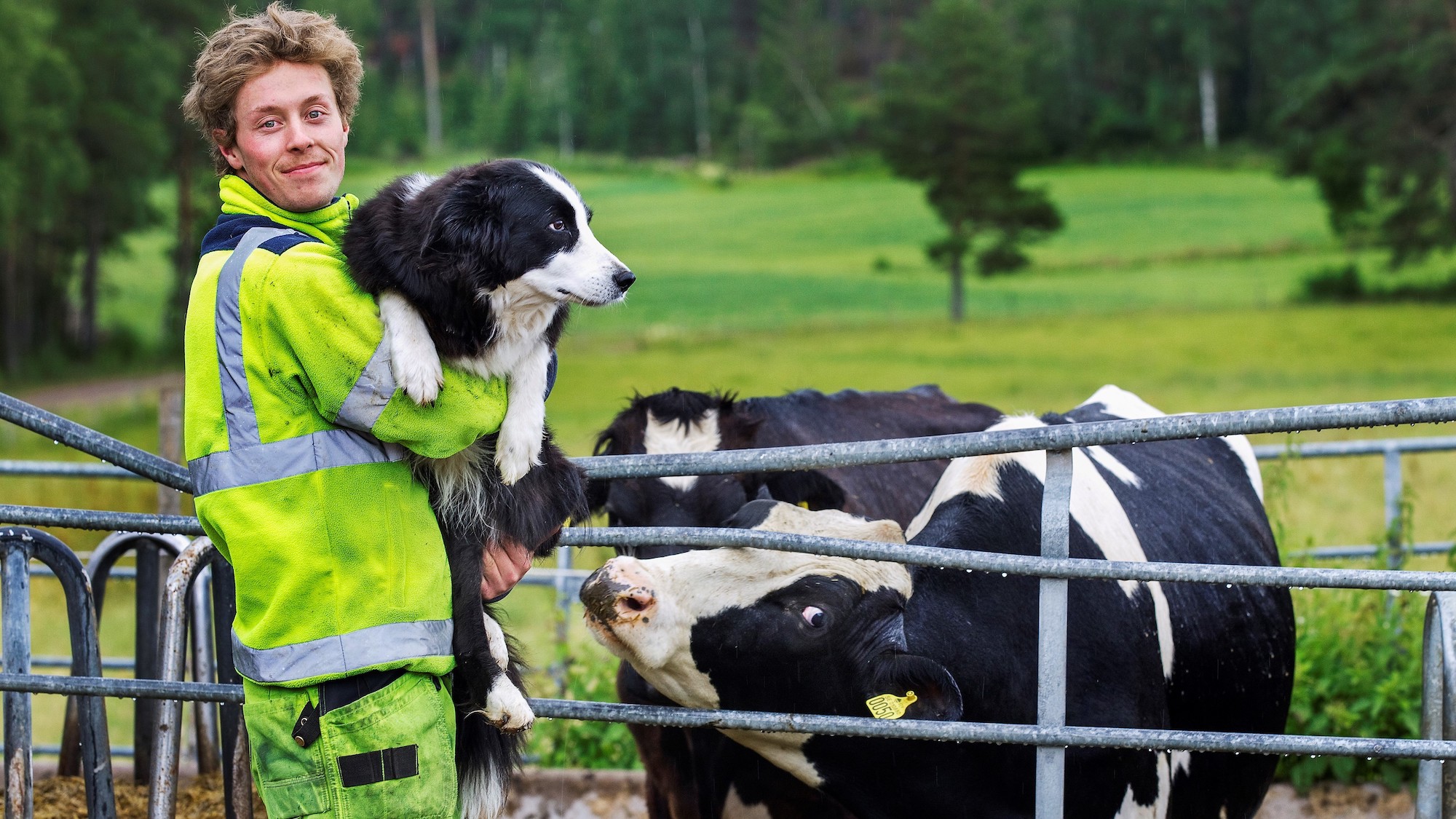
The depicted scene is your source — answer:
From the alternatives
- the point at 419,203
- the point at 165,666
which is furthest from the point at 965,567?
the point at 165,666

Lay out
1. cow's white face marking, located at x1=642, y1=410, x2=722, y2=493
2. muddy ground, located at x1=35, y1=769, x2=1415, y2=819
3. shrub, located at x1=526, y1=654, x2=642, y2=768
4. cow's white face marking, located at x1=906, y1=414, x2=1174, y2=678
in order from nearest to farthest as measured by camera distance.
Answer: cow's white face marking, located at x1=906, y1=414, x2=1174, y2=678, cow's white face marking, located at x1=642, y1=410, x2=722, y2=493, muddy ground, located at x1=35, y1=769, x2=1415, y2=819, shrub, located at x1=526, y1=654, x2=642, y2=768

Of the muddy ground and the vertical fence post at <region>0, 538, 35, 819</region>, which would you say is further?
the muddy ground

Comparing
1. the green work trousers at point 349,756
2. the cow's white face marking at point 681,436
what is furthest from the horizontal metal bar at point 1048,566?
the cow's white face marking at point 681,436

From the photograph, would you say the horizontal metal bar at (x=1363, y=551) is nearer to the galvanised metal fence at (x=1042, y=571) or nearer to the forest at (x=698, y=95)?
the galvanised metal fence at (x=1042, y=571)

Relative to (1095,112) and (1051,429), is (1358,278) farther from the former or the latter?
(1051,429)

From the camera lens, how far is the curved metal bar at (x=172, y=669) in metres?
2.82

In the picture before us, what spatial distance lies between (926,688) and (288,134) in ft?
5.57

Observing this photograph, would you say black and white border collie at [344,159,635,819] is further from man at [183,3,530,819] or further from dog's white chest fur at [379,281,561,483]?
man at [183,3,530,819]

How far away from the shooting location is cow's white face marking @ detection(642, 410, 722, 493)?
178 inches

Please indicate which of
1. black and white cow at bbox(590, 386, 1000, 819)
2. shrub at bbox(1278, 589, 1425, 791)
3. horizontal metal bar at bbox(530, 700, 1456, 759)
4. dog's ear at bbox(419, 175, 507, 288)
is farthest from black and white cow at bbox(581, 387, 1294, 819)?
shrub at bbox(1278, 589, 1425, 791)

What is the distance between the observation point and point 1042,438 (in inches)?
101

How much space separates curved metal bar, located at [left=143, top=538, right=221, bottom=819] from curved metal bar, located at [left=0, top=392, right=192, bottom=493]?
0.37m

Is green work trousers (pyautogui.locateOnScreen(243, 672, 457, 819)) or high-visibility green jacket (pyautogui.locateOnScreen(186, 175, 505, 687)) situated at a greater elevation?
high-visibility green jacket (pyautogui.locateOnScreen(186, 175, 505, 687))

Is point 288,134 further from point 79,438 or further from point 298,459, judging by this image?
point 79,438
